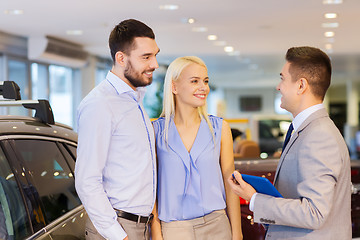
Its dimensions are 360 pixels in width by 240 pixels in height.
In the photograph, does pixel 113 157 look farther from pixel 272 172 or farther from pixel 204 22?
pixel 204 22

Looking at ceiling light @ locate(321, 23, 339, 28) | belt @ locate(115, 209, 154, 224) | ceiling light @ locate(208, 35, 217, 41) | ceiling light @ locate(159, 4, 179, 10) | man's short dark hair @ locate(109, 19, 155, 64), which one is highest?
ceiling light @ locate(159, 4, 179, 10)

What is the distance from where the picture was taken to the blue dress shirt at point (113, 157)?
228 centimetres

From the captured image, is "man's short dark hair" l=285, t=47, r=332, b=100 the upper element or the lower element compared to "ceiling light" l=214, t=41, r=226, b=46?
lower

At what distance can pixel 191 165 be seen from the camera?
2750 mm

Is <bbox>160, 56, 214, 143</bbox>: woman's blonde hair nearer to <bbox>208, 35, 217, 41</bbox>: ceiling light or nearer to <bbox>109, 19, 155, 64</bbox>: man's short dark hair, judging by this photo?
<bbox>109, 19, 155, 64</bbox>: man's short dark hair

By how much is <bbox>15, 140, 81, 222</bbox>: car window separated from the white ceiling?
565 cm

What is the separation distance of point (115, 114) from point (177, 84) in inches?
21.9

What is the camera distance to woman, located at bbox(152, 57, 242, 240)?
2.72 m

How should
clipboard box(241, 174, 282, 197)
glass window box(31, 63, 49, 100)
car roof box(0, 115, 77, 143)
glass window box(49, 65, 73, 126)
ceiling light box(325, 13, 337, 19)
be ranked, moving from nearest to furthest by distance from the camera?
clipboard box(241, 174, 282, 197) → car roof box(0, 115, 77, 143) → ceiling light box(325, 13, 337, 19) → glass window box(31, 63, 49, 100) → glass window box(49, 65, 73, 126)

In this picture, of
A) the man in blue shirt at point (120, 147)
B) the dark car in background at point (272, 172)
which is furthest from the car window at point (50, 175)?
the dark car in background at point (272, 172)

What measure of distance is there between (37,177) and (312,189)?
128cm

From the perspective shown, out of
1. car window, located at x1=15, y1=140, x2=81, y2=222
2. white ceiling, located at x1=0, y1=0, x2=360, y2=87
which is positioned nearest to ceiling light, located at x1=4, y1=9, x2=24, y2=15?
white ceiling, located at x1=0, y1=0, x2=360, y2=87

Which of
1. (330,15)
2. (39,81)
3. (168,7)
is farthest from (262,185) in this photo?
(39,81)

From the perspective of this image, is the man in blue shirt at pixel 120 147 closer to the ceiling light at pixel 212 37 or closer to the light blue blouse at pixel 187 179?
the light blue blouse at pixel 187 179
